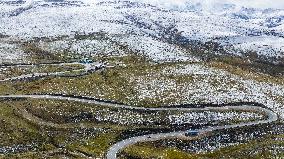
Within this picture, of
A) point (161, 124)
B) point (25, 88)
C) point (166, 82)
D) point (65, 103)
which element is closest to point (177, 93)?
point (166, 82)

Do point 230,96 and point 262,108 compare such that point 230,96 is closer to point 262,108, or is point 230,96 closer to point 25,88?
point 262,108

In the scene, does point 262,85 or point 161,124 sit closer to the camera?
point 161,124

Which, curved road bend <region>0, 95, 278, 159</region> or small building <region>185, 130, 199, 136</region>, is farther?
small building <region>185, 130, 199, 136</region>

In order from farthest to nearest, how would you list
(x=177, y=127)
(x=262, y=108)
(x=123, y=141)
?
(x=262, y=108) → (x=177, y=127) → (x=123, y=141)

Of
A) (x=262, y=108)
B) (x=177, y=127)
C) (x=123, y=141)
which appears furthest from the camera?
(x=262, y=108)

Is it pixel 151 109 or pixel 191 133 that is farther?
pixel 151 109

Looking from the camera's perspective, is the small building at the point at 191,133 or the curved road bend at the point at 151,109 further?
the small building at the point at 191,133

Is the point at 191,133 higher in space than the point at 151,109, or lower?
higher

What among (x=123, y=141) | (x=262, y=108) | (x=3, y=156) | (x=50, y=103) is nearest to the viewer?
(x=3, y=156)

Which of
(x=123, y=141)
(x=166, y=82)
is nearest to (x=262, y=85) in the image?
(x=166, y=82)

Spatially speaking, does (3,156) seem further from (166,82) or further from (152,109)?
(166,82)
